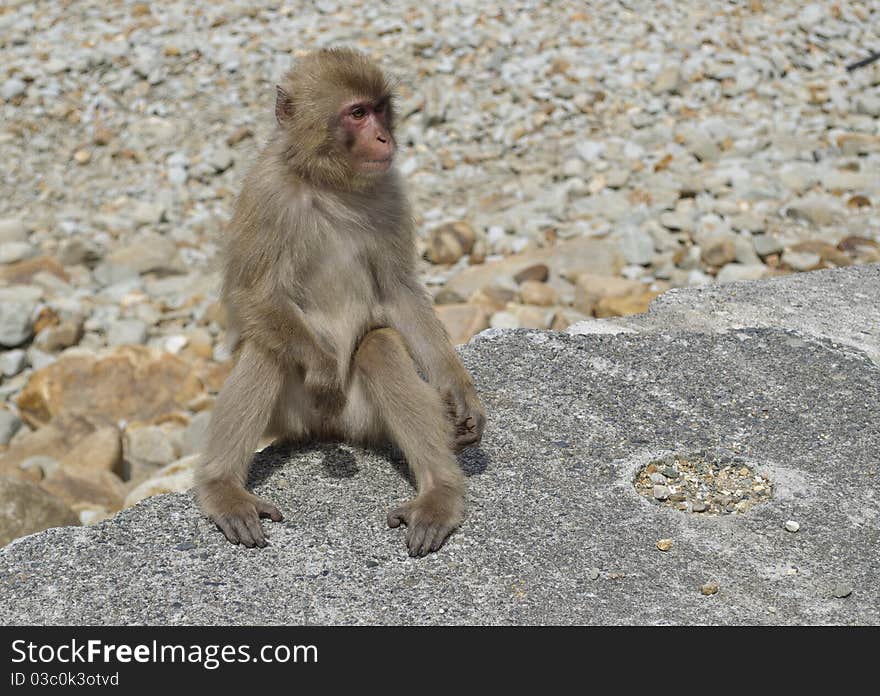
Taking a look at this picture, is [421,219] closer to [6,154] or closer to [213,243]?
[213,243]

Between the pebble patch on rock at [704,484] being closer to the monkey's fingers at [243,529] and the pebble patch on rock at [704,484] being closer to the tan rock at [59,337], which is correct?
the monkey's fingers at [243,529]

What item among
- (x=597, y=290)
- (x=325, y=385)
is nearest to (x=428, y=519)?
(x=325, y=385)

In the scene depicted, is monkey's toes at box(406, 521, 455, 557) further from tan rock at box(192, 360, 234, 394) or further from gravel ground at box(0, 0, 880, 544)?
tan rock at box(192, 360, 234, 394)

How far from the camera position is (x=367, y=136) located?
436cm

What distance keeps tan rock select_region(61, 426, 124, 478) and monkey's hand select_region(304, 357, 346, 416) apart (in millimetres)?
3725

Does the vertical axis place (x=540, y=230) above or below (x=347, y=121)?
below

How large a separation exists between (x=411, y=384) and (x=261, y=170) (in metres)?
1.04

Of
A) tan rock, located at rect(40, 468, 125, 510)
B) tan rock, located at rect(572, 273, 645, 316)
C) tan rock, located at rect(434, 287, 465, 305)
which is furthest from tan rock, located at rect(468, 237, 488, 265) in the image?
tan rock, located at rect(40, 468, 125, 510)

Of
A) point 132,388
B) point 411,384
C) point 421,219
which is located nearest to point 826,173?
point 421,219

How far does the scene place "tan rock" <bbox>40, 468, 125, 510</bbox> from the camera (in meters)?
7.43

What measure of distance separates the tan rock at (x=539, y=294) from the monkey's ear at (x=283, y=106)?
5272 mm

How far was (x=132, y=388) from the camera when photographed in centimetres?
913

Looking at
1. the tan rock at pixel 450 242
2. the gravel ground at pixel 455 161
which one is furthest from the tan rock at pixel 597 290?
the tan rock at pixel 450 242

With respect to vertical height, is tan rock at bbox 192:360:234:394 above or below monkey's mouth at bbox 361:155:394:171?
below
